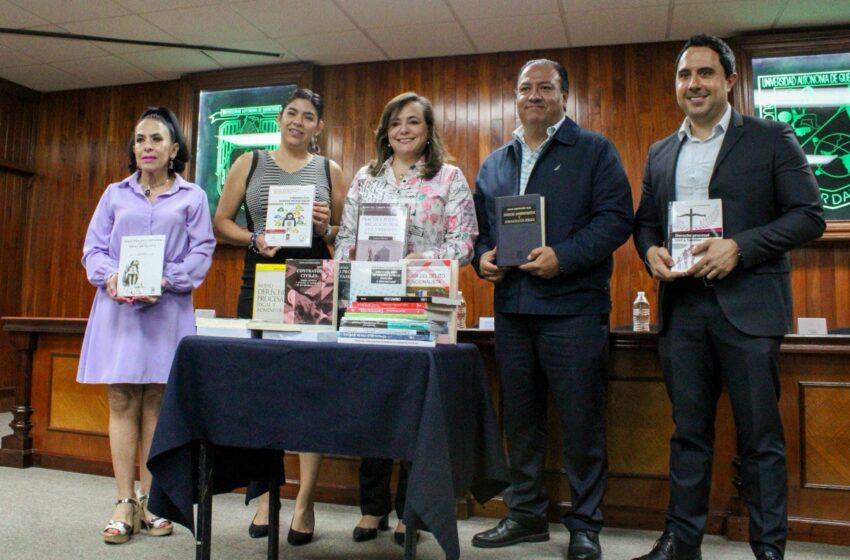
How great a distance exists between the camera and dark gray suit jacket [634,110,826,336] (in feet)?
5.80

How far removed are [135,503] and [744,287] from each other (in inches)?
85.1

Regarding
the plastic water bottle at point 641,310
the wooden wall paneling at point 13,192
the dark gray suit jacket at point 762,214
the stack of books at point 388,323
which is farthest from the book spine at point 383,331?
the wooden wall paneling at point 13,192

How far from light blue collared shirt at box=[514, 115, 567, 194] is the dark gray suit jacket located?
56cm

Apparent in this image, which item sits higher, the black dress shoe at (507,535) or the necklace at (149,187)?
the necklace at (149,187)

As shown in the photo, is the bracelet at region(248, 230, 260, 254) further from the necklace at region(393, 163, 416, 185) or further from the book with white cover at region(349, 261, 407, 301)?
the book with white cover at region(349, 261, 407, 301)

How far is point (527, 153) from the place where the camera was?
229 cm

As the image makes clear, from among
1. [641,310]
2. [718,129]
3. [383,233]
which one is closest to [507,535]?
[383,233]

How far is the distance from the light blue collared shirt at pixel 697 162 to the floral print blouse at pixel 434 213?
0.65m

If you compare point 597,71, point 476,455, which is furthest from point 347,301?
point 597,71

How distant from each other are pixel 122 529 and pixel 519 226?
171cm

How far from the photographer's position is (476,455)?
172cm

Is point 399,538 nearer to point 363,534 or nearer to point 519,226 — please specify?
point 363,534

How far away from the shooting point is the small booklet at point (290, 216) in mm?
1926

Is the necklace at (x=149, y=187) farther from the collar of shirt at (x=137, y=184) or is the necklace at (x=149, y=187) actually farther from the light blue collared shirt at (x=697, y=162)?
the light blue collared shirt at (x=697, y=162)
